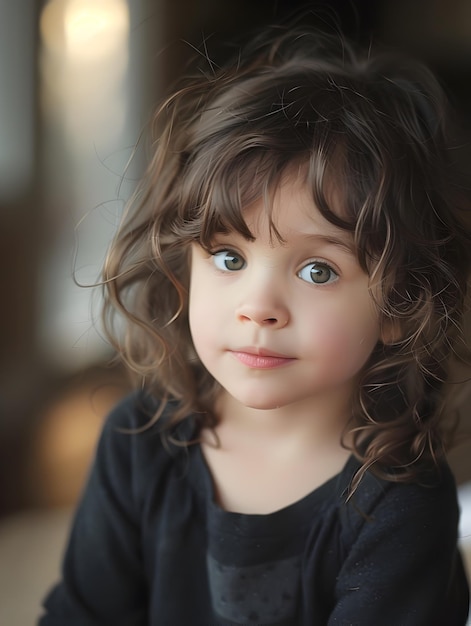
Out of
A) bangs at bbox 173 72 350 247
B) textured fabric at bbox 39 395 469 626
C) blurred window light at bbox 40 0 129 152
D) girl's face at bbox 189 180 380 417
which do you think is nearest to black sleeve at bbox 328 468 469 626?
textured fabric at bbox 39 395 469 626

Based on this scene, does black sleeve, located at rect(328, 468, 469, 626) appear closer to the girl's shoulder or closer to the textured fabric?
the textured fabric

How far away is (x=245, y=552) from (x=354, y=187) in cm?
28

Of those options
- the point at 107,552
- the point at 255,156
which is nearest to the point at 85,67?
the point at 255,156

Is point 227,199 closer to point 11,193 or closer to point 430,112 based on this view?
point 430,112

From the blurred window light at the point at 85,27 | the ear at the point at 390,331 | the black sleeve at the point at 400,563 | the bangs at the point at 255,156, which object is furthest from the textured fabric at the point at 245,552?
the blurred window light at the point at 85,27

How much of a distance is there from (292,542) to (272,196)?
0.26 metres

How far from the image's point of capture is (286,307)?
0.49 m

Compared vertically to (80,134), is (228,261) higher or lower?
lower

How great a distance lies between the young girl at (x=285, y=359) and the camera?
0.49m

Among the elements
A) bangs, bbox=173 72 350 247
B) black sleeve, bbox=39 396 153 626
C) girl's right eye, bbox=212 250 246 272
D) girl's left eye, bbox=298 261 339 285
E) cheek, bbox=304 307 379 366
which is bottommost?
black sleeve, bbox=39 396 153 626

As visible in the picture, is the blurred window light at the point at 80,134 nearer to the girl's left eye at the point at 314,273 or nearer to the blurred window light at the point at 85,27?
the blurred window light at the point at 85,27

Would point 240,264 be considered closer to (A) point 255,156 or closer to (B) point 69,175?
(A) point 255,156

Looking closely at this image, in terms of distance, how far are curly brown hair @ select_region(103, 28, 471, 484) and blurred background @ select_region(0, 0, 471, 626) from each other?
0.04m

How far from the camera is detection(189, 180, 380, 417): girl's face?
49cm
